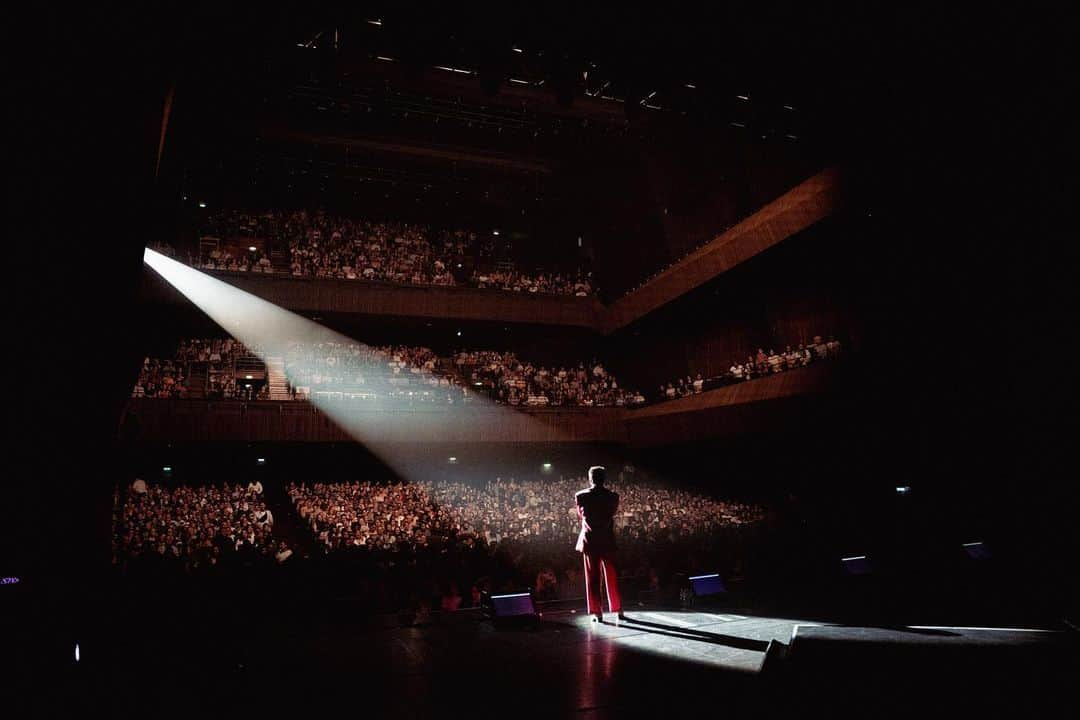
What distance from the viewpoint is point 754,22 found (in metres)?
4.05

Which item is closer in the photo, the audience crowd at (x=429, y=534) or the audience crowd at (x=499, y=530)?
the audience crowd at (x=429, y=534)

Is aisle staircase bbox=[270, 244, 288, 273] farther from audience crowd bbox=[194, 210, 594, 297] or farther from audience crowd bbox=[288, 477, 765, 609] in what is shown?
audience crowd bbox=[288, 477, 765, 609]

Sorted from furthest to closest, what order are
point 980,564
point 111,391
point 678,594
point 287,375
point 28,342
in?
1. point 287,375
2. point 980,564
3. point 678,594
4. point 111,391
5. point 28,342

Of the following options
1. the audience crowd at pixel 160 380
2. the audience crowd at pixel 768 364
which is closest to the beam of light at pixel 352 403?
the audience crowd at pixel 160 380

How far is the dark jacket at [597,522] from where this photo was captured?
5816 mm

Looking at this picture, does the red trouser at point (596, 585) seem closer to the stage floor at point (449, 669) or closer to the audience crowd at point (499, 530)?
the stage floor at point (449, 669)

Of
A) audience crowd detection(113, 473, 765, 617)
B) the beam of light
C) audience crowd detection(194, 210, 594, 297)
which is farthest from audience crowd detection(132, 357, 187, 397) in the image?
audience crowd detection(194, 210, 594, 297)

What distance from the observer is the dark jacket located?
582 centimetres

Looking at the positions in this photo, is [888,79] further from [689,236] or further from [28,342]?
[689,236]

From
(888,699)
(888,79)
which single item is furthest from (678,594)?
(888,79)

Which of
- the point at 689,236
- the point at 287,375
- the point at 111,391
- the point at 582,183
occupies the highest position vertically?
the point at 582,183

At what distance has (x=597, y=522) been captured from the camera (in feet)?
19.1

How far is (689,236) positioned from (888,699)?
647 inches

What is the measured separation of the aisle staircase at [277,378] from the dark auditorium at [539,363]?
0.52 ft
